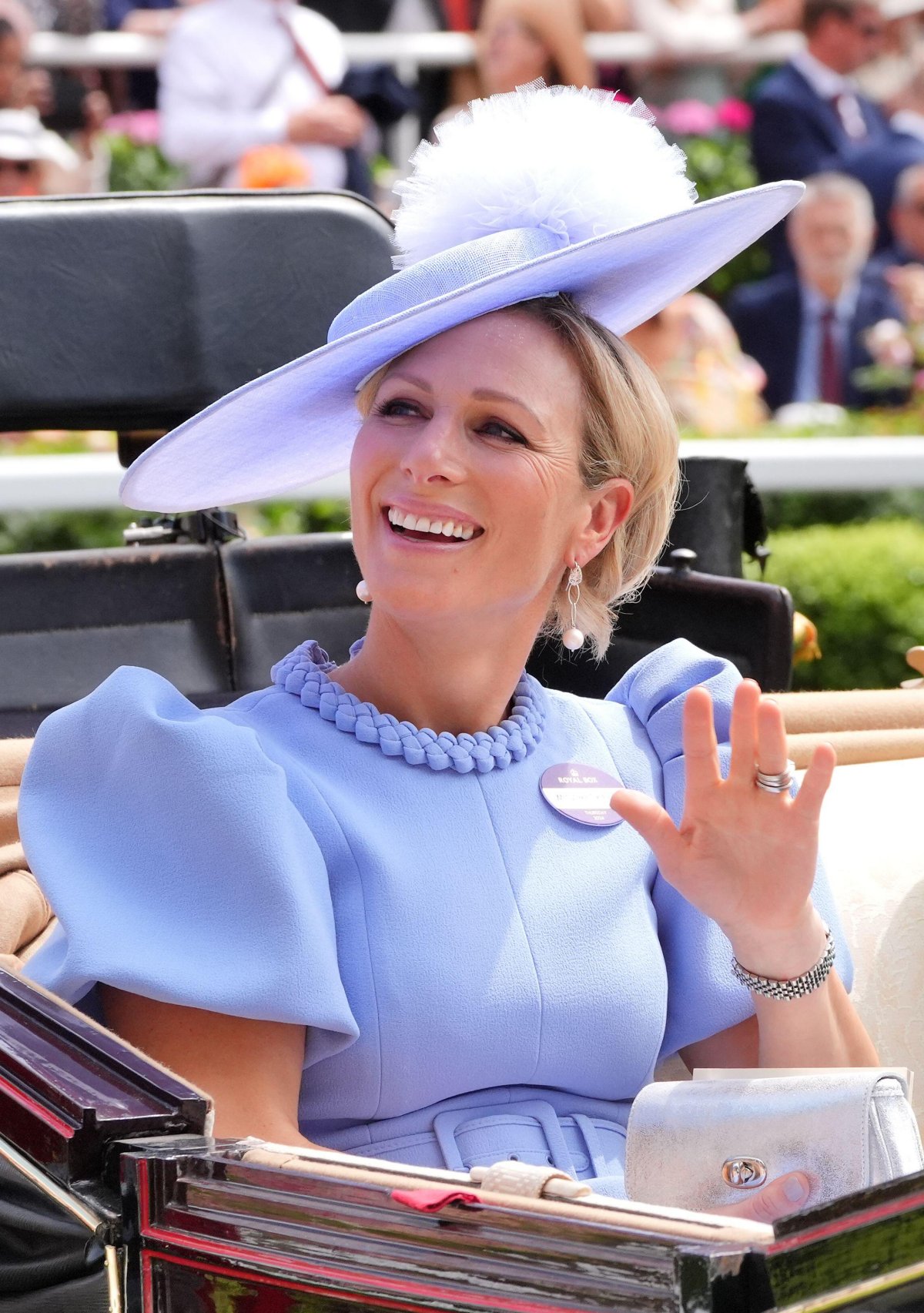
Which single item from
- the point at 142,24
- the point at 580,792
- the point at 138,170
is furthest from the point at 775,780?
the point at 142,24

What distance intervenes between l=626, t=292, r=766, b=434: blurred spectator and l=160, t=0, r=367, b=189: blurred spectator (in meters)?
1.22

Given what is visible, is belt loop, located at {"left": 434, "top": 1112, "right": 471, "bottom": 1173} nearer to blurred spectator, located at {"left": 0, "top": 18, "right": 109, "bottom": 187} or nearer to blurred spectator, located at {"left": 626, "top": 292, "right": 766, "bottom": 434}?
blurred spectator, located at {"left": 626, "top": 292, "right": 766, "bottom": 434}

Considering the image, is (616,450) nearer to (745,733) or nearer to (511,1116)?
(745,733)

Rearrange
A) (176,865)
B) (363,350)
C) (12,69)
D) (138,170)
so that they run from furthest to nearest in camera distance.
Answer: (138,170) → (12,69) → (363,350) → (176,865)

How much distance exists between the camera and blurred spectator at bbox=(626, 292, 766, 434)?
597cm

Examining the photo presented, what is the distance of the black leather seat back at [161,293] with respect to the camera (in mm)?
2590

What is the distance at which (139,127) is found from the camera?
614cm

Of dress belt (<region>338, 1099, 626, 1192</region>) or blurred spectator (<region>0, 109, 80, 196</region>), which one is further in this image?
blurred spectator (<region>0, 109, 80, 196</region>)

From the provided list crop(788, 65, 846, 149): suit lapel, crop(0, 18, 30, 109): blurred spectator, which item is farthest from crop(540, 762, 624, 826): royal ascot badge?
crop(788, 65, 846, 149): suit lapel

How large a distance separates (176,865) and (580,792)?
429 mm

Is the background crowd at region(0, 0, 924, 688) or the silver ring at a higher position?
the background crowd at region(0, 0, 924, 688)

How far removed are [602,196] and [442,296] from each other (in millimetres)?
256

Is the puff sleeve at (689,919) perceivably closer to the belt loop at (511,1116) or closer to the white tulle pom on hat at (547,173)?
the belt loop at (511,1116)

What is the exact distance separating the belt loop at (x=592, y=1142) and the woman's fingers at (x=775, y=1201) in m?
0.27
